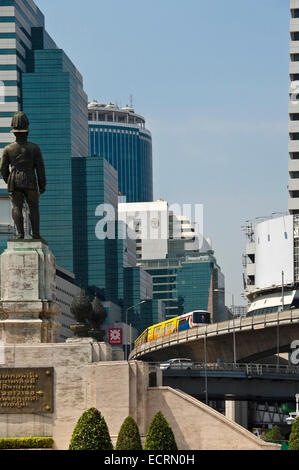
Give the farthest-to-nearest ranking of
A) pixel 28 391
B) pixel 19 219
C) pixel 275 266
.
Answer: pixel 275 266, pixel 19 219, pixel 28 391

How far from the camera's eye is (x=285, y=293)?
504 ft

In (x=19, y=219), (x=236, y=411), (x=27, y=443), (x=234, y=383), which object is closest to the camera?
(x=27, y=443)

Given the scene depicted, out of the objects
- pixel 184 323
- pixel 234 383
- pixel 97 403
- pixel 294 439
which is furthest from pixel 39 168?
pixel 184 323

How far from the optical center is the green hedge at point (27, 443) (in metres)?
42.3

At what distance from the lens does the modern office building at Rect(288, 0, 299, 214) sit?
601ft

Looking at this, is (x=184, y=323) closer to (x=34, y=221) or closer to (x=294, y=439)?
(x=34, y=221)

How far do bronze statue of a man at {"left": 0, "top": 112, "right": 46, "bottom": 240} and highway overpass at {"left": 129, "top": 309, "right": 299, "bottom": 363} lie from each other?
244ft

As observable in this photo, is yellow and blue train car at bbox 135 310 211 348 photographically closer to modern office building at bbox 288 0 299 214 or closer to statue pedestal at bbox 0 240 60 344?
modern office building at bbox 288 0 299 214

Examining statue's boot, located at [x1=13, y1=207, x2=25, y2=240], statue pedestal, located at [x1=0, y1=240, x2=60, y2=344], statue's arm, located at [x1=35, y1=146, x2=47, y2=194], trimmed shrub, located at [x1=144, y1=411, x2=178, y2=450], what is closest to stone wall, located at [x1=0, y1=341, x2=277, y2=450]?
statue pedestal, located at [x1=0, y1=240, x2=60, y2=344]

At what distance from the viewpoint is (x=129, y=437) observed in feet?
133

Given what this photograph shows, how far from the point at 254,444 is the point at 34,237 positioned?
39.6ft

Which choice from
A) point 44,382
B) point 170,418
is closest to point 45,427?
point 44,382

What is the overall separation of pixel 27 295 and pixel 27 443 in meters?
5.74

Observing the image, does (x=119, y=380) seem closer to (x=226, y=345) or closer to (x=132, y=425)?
(x=132, y=425)
